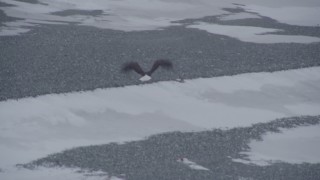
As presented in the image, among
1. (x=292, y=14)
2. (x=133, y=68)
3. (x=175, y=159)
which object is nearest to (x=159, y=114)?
(x=133, y=68)

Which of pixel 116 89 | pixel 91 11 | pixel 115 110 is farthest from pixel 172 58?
pixel 91 11

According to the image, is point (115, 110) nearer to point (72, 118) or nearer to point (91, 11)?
point (72, 118)

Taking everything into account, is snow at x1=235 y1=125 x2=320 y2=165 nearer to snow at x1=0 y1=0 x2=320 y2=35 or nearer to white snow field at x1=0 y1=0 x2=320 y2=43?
white snow field at x1=0 y1=0 x2=320 y2=43

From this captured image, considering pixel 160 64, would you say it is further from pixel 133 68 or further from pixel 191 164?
pixel 191 164

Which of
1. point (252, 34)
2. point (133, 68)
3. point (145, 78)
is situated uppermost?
point (252, 34)

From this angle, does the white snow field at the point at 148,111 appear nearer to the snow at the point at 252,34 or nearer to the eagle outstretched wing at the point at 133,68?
the eagle outstretched wing at the point at 133,68
